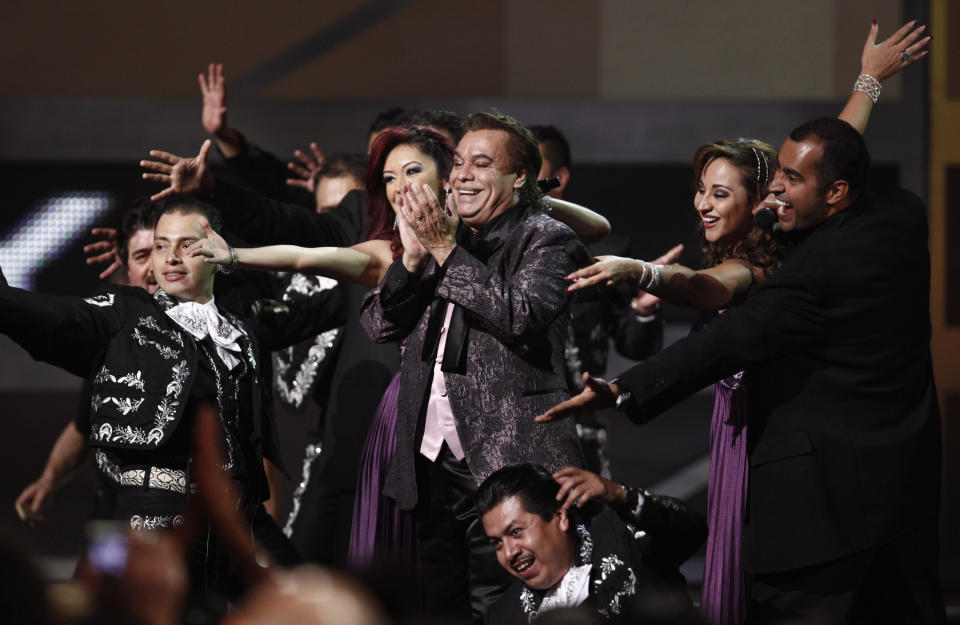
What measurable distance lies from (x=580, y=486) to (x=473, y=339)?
17.1 inches

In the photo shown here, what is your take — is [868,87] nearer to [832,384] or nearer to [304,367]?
[832,384]

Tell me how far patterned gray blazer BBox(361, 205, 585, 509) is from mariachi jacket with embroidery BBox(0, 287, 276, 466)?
0.44 metres

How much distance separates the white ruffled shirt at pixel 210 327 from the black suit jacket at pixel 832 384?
940 millimetres

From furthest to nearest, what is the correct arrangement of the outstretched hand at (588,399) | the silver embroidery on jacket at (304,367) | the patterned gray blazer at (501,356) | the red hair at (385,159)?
the silver embroidery on jacket at (304,367) → the red hair at (385,159) → the patterned gray blazer at (501,356) → the outstretched hand at (588,399)

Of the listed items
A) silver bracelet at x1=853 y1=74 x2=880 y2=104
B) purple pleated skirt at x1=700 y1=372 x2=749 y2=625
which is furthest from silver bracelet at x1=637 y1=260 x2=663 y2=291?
silver bracelet at x1=853 y1=74 x2=880 y2=104

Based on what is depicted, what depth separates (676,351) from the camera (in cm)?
251

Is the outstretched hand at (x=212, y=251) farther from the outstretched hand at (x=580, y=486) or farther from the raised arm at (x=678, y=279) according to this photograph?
the outstretched hand at (x=580, y=486)

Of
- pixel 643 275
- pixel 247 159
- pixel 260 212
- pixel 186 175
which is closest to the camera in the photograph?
pixel 643 275

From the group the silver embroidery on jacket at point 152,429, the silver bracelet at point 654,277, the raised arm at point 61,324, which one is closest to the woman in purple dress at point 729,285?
the silver bracelet at point 654,277

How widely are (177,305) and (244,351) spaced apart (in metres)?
0.18

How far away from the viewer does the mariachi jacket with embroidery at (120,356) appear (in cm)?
268

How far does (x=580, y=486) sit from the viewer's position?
2.51 m

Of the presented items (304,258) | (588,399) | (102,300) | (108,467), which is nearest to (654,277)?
(588,399)

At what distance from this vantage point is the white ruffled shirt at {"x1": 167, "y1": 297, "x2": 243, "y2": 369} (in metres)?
2.90
